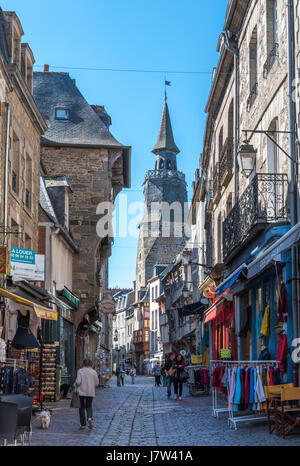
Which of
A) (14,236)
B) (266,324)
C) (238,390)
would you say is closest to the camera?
(238,390)

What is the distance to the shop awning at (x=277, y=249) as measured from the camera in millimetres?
10461

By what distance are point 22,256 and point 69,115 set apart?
51.0 ft

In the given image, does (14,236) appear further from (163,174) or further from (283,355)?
(163,174)

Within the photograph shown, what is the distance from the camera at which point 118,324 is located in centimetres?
12019

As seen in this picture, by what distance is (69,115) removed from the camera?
3089 centimetres

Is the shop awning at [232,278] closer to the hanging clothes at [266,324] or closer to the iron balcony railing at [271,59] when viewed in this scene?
the hanging clothes at [266,324]

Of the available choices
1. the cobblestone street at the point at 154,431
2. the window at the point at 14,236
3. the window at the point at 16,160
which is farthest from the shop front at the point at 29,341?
the window at the point at 16,160

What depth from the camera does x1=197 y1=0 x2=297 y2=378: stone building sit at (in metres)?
13.8

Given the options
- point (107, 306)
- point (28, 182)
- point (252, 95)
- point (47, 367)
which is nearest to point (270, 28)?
point (252, 95)

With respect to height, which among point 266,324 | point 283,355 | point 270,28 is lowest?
point 283,355

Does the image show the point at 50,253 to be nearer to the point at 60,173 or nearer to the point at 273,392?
the point at 60,173

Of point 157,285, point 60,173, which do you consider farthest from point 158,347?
point 60,173

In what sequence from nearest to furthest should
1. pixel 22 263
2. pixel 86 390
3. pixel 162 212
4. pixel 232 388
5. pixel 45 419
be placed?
pixel 232 388 < pixel 45 419 < pixel 86 390 < pixel 22 263 < pixel 162 212

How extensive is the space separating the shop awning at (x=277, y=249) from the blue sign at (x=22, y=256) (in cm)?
510
